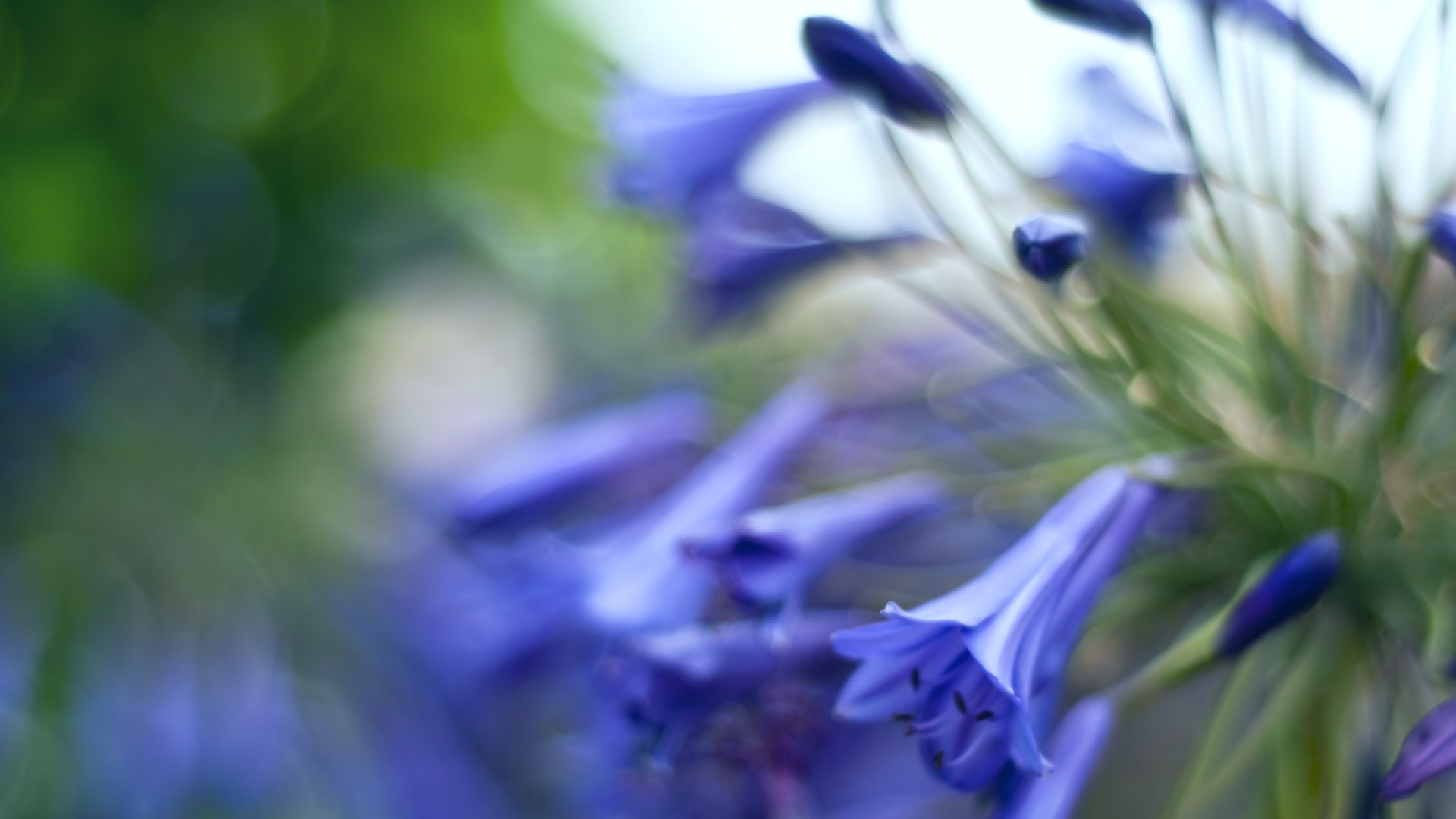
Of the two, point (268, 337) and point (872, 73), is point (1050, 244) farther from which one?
point (268, 337)

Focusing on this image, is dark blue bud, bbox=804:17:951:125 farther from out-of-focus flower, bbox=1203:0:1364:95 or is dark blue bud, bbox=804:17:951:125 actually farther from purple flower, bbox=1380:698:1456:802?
purple flower, bbox=1380:698:1456:802

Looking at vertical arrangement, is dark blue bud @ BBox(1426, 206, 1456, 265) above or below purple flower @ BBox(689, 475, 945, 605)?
above

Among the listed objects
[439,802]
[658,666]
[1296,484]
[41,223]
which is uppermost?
[1296,484]

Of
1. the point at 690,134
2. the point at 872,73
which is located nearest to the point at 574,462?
the point at 690,134

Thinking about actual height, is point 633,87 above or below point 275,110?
above

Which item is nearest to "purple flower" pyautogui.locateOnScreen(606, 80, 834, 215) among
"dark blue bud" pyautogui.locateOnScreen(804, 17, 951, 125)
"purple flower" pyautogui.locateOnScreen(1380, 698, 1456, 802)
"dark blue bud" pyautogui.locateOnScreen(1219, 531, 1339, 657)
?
"dark blue bud" pyautogui.locateOnScreen(804, 17, 951, 125)

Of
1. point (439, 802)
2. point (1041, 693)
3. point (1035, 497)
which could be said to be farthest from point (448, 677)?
point (1041, 693)

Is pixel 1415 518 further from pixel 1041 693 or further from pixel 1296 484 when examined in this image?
pixel 1041 693
